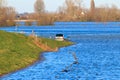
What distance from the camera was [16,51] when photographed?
57.9 meters

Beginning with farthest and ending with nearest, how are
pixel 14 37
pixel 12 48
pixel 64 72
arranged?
pixel 14 37, pixel 12 48, pixel 64 72

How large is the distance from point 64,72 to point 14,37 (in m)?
27.9

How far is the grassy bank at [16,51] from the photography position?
47094 millimetres

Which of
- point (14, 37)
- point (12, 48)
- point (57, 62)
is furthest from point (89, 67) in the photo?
point (14, 37)

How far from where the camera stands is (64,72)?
142 feet

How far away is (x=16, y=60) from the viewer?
50.8 metres

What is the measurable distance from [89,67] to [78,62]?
5470mm

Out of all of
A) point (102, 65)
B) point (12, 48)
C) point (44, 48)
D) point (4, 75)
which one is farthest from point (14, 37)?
point (4, 75)

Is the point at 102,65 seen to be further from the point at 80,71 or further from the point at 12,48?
the point at 12,48

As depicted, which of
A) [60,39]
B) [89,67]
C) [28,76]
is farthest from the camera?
[60,39]

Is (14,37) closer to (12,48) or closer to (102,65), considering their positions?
(12,48)

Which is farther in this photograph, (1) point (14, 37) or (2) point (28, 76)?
(1) point (14, 37)

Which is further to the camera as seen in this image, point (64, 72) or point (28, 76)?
point (64, 72)

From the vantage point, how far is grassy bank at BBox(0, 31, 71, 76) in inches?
1854
